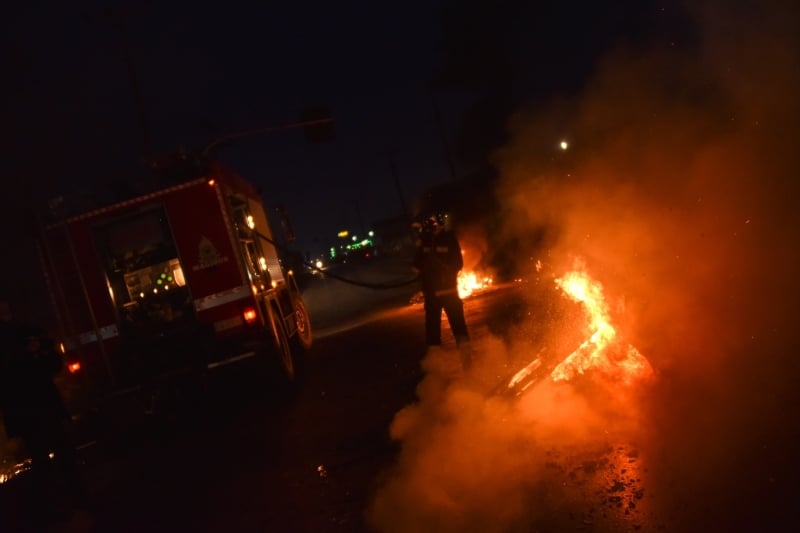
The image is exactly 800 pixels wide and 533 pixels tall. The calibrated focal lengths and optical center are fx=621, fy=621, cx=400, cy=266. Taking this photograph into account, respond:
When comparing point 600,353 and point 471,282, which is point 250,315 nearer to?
point 600,353

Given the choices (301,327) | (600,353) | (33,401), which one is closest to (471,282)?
(301,327)

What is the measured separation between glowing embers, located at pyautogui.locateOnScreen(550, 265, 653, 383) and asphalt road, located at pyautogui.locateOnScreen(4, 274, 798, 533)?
16cm

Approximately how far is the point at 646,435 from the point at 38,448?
5.21 metres

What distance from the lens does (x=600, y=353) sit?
235 inches

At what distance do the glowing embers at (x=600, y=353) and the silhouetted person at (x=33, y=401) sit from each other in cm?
453

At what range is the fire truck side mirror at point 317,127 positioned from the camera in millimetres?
12414

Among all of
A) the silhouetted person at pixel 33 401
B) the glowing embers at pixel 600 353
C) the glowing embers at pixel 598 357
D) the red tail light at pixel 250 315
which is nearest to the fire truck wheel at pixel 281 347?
the red tail light at pixel 250 315

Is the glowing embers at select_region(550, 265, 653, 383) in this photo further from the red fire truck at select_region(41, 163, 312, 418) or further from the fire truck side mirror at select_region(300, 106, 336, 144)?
the fire truck side mirror at select_region(300, 106, 336, 144)

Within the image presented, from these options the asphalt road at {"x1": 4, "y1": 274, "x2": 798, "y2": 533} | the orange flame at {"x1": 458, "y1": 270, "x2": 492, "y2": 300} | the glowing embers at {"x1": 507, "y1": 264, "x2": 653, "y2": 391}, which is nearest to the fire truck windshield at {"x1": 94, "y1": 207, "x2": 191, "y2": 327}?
the asphalt road at {"x1": 4, "y1": 274, "x2": 798, "y2": 533}

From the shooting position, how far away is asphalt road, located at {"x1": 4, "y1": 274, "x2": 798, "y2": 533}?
11.7 ft

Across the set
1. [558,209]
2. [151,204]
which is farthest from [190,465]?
[558,209]

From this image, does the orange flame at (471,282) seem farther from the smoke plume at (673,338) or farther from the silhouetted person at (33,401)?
the silhouetted person at (33,401)

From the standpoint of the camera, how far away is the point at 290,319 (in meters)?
11.1

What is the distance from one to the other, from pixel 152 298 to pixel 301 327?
3591mm
